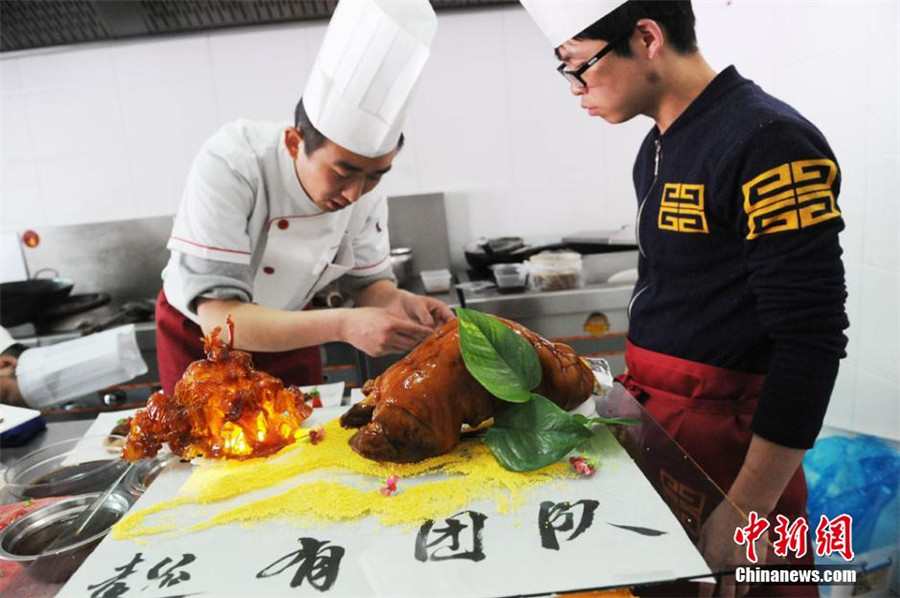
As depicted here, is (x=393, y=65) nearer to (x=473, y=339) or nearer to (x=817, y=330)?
(x=473, y=339)

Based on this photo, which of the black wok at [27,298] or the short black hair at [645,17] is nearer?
the short black hair at [645,17]

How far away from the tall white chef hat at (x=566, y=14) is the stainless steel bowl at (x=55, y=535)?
1058 millimetres

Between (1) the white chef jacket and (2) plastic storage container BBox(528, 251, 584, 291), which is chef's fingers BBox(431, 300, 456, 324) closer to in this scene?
(1) the white chef jacket

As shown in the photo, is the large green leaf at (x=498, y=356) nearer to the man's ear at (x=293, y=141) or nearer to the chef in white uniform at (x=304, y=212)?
the chef in white uniform at (x=304, y=212)

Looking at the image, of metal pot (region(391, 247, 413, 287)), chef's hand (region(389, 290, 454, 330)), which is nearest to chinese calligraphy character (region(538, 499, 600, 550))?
chef's hand (region(389, 290, 454, 330))

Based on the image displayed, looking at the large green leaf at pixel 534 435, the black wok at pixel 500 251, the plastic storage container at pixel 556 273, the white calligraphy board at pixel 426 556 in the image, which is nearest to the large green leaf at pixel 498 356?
the large green leaf at pixel 534 435

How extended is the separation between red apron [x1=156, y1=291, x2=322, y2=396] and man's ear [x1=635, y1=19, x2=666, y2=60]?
1.18m

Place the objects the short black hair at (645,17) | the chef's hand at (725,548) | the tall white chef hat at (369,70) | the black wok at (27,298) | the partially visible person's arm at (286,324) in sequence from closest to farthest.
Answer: the chef's hand at (725,548), the short black hair at (645,17), the tall white chef hat at (369,70), the partially visible person's arm at (286,324), the black wok at (27,298)

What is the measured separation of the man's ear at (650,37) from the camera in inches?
39.8

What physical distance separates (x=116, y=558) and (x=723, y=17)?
7.29ft

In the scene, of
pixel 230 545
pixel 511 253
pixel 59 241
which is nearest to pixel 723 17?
pixel 511 253

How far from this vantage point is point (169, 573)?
0.65 metres

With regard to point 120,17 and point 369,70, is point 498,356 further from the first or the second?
point 120,17

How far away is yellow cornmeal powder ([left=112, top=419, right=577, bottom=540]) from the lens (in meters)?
0.74
